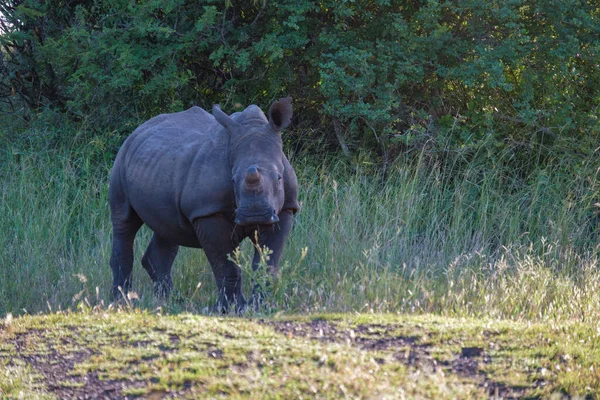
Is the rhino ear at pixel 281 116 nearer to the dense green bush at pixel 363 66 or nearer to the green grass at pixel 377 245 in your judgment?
the green grass at pixel 377 245

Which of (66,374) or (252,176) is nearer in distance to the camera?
(66,374)

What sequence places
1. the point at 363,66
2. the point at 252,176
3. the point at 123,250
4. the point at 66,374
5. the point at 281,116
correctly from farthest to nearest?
the point at 363,66, the point at 123,250, the point at 281,116, the point at 252,176, the point at 66,374

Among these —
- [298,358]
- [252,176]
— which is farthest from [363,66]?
[298,358]

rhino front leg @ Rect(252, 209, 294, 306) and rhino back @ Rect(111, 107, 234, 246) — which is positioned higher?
rhino back @ Rect(111, 107, 234, 246)

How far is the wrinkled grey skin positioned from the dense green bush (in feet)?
12.0

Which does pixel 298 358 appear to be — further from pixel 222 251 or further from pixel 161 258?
pixel 161 258

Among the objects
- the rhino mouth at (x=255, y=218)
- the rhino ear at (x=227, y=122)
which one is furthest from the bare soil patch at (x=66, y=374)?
the rhino ear at (x=227, y=122)

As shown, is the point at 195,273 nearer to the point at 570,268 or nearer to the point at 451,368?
the point at 570,268

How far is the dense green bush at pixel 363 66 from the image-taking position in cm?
1072

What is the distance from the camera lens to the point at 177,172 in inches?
283

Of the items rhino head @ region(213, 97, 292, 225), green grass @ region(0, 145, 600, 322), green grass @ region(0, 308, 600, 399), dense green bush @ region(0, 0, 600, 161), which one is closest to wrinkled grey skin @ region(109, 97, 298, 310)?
rhino head @ region(213, 97, 292, 225)

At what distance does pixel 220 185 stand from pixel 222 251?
0.54m

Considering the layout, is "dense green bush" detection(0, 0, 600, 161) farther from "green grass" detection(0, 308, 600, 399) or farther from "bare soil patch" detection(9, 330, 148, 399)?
"bare soil patch" detection(9, 330, 148, 399)

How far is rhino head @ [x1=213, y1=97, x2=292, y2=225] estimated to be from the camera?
6.23 metres
